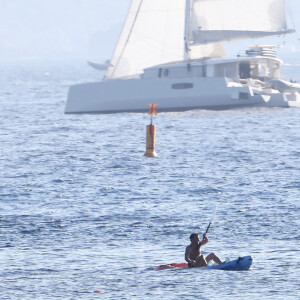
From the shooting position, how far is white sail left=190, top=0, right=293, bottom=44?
256 ft

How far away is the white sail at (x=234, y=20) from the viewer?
77938mm

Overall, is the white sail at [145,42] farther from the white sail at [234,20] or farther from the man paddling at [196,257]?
the man paddling at [196,257]

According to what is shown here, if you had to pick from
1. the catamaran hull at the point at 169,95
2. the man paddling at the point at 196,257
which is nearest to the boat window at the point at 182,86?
the catamaran hull at the point at 169,95

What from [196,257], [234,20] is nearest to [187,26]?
[234,20]

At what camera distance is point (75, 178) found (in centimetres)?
5306

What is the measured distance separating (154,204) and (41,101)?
234ft

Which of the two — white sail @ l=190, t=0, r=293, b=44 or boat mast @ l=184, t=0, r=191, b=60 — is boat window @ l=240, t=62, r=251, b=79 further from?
boat mast @ l=184, t=0, r=191, b=60

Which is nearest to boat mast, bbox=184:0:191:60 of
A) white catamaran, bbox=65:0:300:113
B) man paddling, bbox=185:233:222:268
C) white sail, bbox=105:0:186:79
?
white catamaran, bbox=65:0:300:113

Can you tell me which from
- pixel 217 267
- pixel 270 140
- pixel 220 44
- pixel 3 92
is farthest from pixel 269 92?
pixel 3 92

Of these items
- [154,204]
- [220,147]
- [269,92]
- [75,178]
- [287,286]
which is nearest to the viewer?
[287,286]

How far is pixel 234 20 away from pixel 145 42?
22.8ft

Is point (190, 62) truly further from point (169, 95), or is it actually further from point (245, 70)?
point (245, 70)

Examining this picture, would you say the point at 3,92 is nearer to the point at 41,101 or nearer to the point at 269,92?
the point at 41,101

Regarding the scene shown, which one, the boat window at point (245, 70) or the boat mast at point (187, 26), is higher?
the boat mast at point (187, 26)
